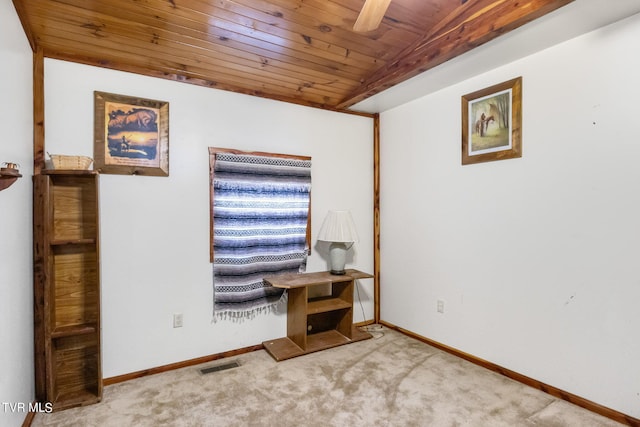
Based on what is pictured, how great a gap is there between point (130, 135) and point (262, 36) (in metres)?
1.24

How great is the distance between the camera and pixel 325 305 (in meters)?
3.19

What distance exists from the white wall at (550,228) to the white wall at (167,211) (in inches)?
53.7

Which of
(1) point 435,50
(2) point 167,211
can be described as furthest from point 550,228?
(2) point 167,211

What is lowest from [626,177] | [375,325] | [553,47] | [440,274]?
[375,325]

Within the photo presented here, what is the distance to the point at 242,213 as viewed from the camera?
297 cm

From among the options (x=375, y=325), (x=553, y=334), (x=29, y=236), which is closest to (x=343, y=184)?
(x=375, y=325)

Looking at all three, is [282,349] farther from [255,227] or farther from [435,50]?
[435,50]

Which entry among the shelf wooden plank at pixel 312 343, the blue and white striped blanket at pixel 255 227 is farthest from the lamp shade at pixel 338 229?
the shelf wooden plank at pixel 312 343

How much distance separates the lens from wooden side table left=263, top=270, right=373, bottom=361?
2.95 m

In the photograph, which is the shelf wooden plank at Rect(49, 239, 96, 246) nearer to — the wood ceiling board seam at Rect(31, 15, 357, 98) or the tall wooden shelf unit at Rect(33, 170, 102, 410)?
the tall wooden shelf unit at Rect(33, 170, 102, 410)

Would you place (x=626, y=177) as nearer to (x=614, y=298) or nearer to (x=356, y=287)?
(x=614, y=298)

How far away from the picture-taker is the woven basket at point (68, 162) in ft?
6.91

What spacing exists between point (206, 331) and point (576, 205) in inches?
115

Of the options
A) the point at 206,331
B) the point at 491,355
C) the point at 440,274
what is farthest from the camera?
the point at 440,274
